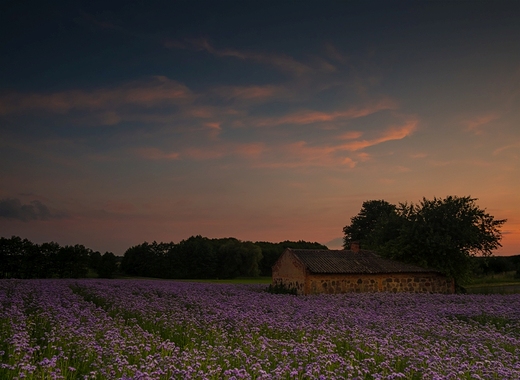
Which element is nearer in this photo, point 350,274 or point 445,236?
point 350,274

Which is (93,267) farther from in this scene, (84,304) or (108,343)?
(108,343)

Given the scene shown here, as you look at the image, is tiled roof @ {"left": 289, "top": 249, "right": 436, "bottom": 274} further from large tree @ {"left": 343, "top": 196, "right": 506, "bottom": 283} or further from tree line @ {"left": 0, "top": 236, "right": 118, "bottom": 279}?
tree line @ {"left": 0, "top": 236, "right": 118, "bottom": 279}

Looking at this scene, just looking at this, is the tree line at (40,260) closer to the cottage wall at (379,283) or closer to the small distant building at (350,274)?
the small distant building at (350,274)

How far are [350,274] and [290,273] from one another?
4.04 metres

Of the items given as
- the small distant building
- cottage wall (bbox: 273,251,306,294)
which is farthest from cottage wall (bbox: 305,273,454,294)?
cottage wall (bbox: 273,251,306,294)

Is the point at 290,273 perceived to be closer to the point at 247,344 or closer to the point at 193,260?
the point at 247,344

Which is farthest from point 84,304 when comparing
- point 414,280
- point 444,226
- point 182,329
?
point 444,226

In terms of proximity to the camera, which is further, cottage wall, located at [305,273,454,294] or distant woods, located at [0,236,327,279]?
distant woods, located at [0,236,327,279]

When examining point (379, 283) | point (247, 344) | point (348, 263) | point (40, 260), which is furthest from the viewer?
point (40, 260)

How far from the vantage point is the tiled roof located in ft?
91.8

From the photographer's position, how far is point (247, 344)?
922 cm

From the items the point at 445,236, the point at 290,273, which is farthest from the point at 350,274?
the point at 445,236

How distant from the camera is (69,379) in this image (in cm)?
707

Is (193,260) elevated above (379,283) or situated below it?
above
